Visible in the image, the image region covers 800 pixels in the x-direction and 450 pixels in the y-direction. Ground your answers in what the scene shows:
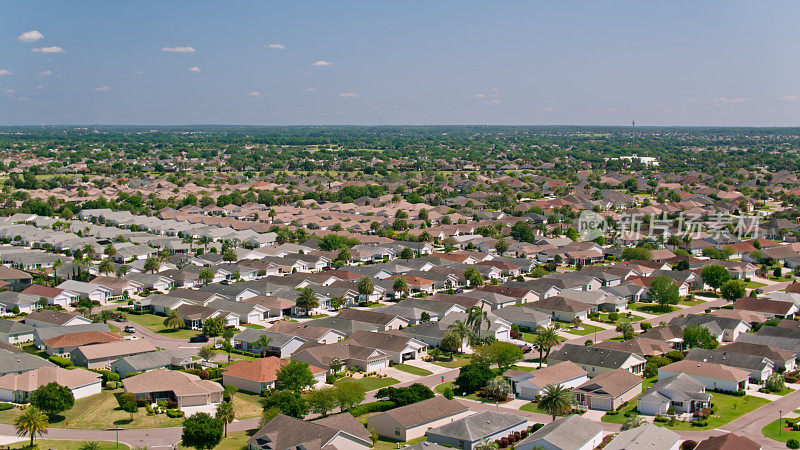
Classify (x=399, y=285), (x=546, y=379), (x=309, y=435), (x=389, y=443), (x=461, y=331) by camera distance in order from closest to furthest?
1. (x=309, y=435)
2. (x=389, y=443)
3. (x=546, y=379)
4. (x=461, y=331)
5. (x=399, y=285)

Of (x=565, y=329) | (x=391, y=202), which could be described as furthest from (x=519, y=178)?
(x=565, y=329)

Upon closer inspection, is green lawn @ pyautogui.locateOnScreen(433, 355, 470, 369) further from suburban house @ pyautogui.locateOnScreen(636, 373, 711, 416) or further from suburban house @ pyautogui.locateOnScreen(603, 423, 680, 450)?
suburban house @ pyautogui.locateOnScreen(603, 423, 680, 450)

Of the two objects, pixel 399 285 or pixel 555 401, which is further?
pixel 399 285

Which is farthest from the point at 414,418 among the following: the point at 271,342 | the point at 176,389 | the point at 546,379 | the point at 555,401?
the point at 271,342

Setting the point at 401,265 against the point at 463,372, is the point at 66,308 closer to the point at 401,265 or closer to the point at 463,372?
the point at 401,265

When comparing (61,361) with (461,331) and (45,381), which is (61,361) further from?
(461,331)

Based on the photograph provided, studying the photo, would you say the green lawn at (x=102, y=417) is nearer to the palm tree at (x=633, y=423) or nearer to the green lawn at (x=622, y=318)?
the palm tree at (x=633, y=423)
